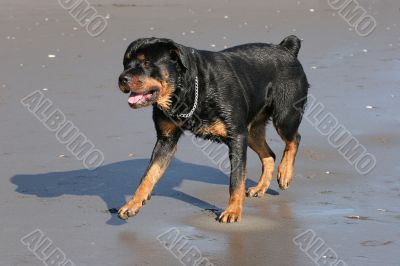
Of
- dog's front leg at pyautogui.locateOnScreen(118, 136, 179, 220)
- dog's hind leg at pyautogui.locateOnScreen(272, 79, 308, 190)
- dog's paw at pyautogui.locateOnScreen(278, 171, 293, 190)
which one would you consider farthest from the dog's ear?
dog's paw at pyautogui.locateOnScreen(278, 171, 293, 190)

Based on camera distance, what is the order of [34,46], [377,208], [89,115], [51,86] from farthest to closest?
[34,46] → [51,86] → [89,115] → [377,208]

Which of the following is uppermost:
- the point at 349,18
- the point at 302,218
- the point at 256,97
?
the point at 349,18

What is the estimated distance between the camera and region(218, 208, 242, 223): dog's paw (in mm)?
7246

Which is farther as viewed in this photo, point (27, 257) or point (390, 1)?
point (390, 1)

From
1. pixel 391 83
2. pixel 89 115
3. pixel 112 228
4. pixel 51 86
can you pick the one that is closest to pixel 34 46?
pixel 51 86

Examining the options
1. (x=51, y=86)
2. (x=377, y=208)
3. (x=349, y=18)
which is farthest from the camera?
(x=349, y=18)

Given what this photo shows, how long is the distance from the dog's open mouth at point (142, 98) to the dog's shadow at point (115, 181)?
3.29ft

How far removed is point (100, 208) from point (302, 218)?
1.63m

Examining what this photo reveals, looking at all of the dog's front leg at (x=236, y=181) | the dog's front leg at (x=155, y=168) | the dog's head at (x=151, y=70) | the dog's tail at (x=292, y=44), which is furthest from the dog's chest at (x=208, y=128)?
the dog's tail at (x=292, y=44)

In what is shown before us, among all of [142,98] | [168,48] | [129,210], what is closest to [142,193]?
[129,210]

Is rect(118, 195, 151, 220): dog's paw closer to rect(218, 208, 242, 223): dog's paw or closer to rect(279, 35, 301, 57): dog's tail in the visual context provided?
rect(218, 208, 242, 223): dog's paw

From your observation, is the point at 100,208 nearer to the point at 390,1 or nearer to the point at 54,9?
the point at 54,9

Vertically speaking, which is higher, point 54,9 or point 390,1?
point 390,1

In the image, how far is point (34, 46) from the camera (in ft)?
48.1
